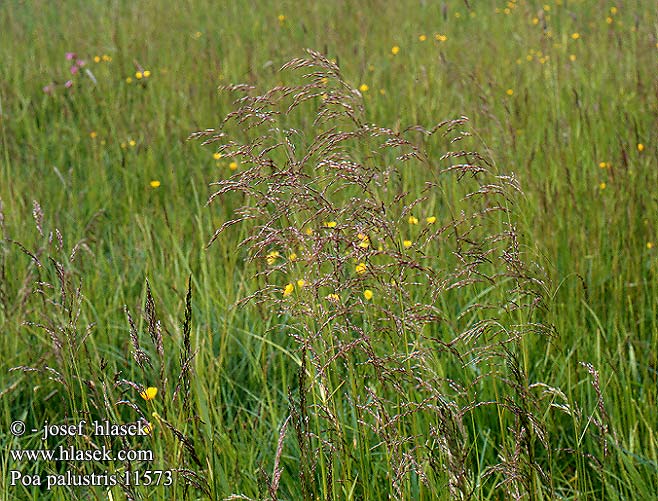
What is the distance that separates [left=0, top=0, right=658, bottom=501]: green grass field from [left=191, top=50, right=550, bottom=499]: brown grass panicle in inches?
0.6

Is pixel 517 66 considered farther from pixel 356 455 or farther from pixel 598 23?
pixel 356 455

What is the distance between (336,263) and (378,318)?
36cm

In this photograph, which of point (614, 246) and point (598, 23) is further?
point (598, 23)

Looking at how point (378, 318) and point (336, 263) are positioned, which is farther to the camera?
point (378, 318)

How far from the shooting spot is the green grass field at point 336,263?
1385mm

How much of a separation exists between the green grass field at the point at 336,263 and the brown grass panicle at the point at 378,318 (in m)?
0.01

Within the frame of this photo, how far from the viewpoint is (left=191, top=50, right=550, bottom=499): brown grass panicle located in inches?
49.3

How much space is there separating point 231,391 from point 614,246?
126 centimetres

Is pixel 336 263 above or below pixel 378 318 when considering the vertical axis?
above

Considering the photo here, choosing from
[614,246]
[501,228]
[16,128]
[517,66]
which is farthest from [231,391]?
[517,66]

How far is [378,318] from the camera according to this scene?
168cm

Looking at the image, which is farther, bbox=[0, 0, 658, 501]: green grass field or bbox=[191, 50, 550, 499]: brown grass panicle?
bbox=[0, 0, 658, 501]: green grass field

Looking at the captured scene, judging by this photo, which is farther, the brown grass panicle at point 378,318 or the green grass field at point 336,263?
the green grass field at point 336,263

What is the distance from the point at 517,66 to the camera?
4.34m
